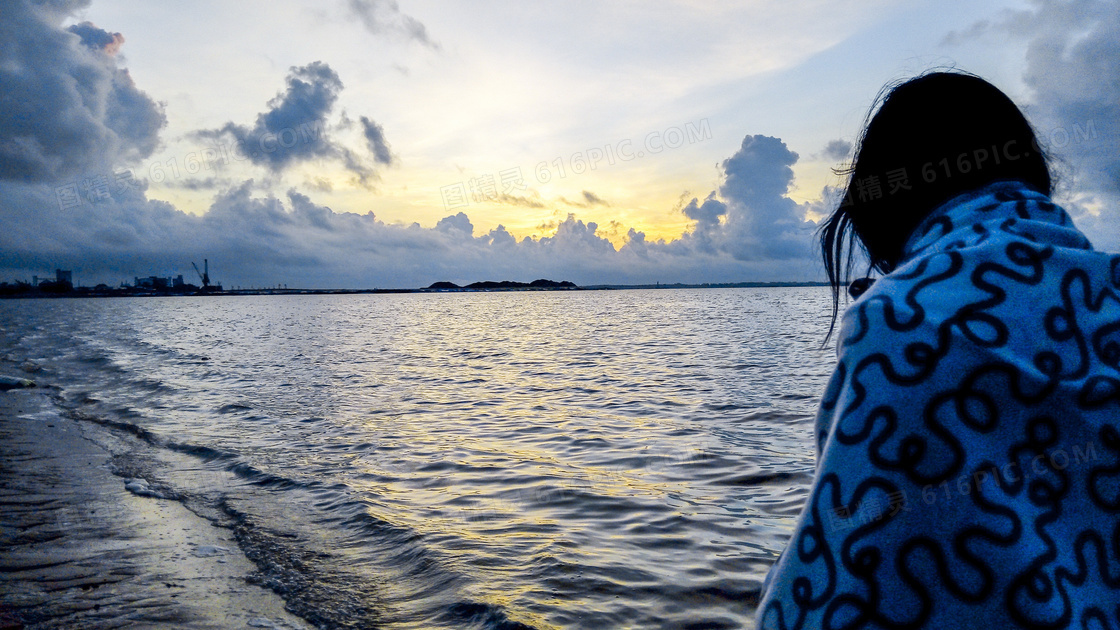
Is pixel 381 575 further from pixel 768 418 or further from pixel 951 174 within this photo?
pixel 768 418

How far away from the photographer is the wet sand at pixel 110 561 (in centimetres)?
433

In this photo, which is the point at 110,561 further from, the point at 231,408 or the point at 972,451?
the point at 231,408

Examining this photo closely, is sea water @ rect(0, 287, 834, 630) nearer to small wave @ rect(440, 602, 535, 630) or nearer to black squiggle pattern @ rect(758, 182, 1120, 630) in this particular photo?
small wave @ rect(440, 602, 535, 630)

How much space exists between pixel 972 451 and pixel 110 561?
6561 mm

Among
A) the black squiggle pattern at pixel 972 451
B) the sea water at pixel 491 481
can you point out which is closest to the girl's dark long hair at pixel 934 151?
the black squiggle pattern at pixel 972 451

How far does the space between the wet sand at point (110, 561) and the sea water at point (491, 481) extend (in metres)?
0.26

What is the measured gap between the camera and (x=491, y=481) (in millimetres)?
7762

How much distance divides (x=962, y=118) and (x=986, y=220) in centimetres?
38

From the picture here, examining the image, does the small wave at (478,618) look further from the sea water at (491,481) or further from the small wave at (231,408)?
the small wave at (231,408)

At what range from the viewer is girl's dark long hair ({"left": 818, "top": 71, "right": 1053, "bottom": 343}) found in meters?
1.39

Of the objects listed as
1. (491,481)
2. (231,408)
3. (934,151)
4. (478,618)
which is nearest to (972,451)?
(934,151)

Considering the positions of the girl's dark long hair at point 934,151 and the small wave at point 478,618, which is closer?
the girl's dark long hair at point 934,151

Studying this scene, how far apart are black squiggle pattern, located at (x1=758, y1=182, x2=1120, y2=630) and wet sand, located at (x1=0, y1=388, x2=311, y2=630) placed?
446 centimetres

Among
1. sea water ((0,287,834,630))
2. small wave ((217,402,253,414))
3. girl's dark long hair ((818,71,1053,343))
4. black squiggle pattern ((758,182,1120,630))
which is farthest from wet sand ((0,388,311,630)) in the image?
small wave ((217,402,253,414))
